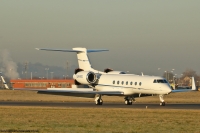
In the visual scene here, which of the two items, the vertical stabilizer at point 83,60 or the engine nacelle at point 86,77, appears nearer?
the engine nacelle at point 86,77

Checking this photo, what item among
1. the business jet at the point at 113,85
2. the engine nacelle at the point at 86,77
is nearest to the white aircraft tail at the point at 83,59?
the business jet at the point at 113,85

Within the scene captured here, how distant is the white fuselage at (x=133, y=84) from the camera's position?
49.1m

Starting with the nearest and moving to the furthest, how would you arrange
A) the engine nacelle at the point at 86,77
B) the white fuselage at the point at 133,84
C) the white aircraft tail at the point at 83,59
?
1. the white fuselage at the point at 133,84
2. the engine nacelle at the point at 86,77
3. the white aircraft tail at the point at 83,59

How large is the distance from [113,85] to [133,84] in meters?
2.63

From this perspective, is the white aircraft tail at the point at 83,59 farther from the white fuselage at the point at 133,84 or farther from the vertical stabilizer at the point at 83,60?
the white fuselage at the point at 133,84

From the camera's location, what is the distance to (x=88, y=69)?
2238 inches

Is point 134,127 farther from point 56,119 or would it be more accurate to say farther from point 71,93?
point 71,93

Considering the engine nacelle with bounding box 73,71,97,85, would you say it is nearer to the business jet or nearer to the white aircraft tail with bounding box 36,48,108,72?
the business jet

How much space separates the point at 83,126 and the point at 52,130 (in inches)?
99.4

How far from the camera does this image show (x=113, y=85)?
173 feet

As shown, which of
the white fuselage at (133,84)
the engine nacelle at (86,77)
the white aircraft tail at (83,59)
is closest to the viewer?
the white fuselage at (133,84)

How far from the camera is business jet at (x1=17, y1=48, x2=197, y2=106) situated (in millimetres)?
49188

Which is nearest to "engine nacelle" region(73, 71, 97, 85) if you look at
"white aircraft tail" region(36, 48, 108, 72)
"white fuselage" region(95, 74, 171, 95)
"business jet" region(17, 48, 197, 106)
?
"business jet" region(17, 48, 197, 106)

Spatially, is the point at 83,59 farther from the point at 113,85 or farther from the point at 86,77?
the point at 113,85
